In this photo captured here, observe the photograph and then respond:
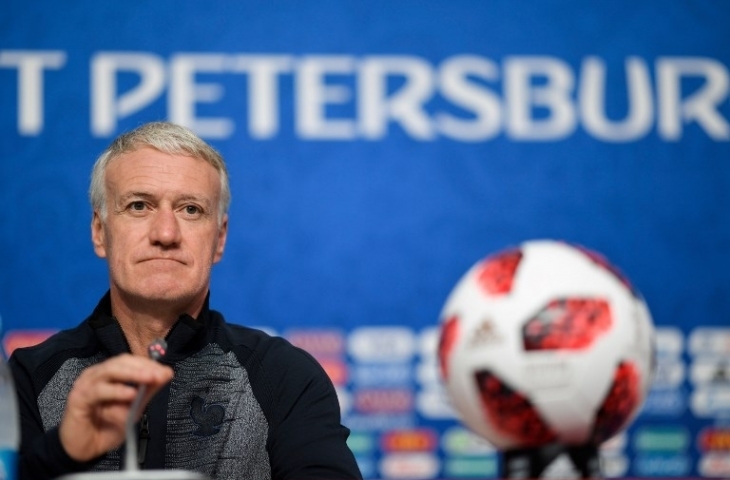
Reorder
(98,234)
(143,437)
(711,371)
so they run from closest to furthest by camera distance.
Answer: (143,437) < (98,234) < (711,371)

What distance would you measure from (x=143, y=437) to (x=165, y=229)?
236mm

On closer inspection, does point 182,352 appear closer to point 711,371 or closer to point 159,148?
point 159,148

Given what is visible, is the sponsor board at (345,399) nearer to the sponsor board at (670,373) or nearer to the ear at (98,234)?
the sponsor board at (670,373)

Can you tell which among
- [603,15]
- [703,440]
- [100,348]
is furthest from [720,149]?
[100,348]

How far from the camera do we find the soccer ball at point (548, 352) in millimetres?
819

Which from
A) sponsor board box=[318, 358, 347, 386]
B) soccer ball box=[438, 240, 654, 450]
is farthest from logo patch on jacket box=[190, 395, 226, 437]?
sponsor board box=[318, 358, 347, 386]

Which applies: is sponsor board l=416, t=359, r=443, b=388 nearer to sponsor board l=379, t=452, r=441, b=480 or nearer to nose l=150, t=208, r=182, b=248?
sponsor board l=379, t=452, r=441, b=480

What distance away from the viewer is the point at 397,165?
2.29 meters

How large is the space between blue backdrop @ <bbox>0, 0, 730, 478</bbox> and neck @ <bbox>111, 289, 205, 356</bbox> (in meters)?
0.97

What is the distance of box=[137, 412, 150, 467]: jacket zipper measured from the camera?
1.04 m

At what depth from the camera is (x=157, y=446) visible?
111 cm

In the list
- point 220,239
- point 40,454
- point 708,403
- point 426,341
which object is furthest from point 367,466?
point 40,454

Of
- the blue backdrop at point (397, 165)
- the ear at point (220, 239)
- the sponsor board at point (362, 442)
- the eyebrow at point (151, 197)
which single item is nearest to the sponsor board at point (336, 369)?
the blue backdrop at point (397, 165)

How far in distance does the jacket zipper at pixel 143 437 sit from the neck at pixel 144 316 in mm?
174
